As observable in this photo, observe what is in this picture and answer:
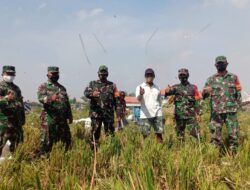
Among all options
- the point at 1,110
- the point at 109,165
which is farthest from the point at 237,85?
the point at 1,110

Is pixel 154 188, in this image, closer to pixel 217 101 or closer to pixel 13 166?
pixel 13 166

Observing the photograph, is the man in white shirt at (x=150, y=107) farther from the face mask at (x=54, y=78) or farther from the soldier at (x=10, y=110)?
the soldier at (x=10, y=110)

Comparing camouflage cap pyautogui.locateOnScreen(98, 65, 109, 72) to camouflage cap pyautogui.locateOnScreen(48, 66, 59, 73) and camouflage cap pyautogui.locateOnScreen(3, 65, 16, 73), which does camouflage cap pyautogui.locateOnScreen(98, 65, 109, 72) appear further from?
camouflage cap pyautogui.locateOnScreen(3, 65, 16, 73)

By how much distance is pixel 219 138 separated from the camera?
19.0 ft

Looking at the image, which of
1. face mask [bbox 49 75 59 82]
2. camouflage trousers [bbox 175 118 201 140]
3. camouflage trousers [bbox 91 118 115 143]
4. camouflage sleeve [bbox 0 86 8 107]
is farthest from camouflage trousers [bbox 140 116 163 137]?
camouflage sleeve [bbox 0 86 8 107]

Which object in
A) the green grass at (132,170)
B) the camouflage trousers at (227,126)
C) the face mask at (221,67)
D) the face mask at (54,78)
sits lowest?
the green grass at (132,170)

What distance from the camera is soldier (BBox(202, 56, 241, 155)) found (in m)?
5.76

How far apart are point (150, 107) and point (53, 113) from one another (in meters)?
1.87

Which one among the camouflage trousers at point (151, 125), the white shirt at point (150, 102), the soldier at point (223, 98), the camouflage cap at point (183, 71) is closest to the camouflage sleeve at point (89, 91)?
the white shirt at point (150, 102)

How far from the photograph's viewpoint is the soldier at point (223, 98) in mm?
5758

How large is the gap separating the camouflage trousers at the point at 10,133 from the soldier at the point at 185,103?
293cm

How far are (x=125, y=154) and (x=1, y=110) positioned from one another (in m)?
2.67

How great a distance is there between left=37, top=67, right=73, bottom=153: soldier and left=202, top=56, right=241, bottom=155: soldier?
8.68 ft

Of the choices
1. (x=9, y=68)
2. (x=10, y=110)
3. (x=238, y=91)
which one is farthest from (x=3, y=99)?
(x=238, y=91)
